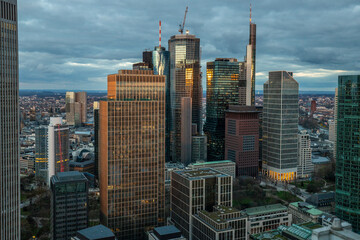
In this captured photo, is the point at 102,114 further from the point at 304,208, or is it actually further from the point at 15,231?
the point at 304,208

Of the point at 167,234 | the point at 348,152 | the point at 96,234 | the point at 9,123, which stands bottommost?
the point at 167,234

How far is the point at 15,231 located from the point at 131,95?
6166 cm

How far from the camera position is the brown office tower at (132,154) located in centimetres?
12462

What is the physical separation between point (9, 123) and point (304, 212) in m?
121

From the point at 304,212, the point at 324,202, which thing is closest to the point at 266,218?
the point at 304,212

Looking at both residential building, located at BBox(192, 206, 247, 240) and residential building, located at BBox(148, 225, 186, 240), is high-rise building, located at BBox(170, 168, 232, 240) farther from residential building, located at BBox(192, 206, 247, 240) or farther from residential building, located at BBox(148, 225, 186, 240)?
residential building, located at BBox(148, 225, 186, 240)

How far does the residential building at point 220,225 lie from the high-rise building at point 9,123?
53.6 metres

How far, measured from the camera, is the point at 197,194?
405 feet

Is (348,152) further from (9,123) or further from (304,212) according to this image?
(9,123)

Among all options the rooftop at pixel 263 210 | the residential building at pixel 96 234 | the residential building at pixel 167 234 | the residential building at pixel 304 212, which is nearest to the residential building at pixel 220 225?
the residential building at pixel 167 234

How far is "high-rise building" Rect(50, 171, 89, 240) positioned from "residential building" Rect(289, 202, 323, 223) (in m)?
89.4

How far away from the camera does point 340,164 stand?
5531 inches

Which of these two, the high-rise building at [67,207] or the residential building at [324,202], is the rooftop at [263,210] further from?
the high-rise building at [67,207]

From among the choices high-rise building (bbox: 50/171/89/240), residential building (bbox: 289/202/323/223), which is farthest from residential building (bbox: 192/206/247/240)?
residential building (bbox: 289/202/323/223)
